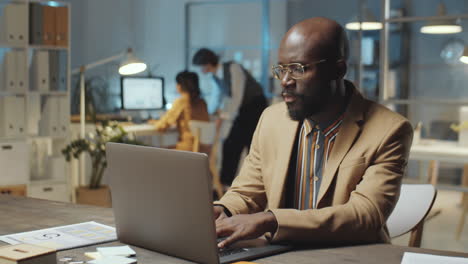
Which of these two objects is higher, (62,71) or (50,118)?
(62,71)

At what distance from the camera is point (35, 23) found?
496 centimetres

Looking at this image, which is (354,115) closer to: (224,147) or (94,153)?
(94,153)

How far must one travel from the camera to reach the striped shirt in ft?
6.54

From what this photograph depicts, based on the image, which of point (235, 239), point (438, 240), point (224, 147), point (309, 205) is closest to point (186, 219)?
point (235, 239)

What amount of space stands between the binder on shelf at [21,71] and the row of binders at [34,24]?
9 centimetres

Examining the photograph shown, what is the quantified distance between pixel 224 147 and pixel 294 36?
508 cm

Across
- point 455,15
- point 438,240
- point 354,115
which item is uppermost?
point 455,15

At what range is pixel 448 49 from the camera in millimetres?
4594

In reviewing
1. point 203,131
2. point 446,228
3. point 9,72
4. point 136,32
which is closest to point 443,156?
point 446,228

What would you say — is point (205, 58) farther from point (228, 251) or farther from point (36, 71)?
point (228, 251)

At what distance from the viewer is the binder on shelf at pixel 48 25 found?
16.4 ft

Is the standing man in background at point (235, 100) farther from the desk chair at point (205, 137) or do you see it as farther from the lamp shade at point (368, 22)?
the lamp shade at point (368, 22)

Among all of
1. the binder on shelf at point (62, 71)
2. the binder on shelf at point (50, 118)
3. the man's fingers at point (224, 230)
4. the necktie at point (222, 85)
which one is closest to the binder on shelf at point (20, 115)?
the binder on shelf at point (50, 118)

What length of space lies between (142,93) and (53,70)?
1.49 meters
